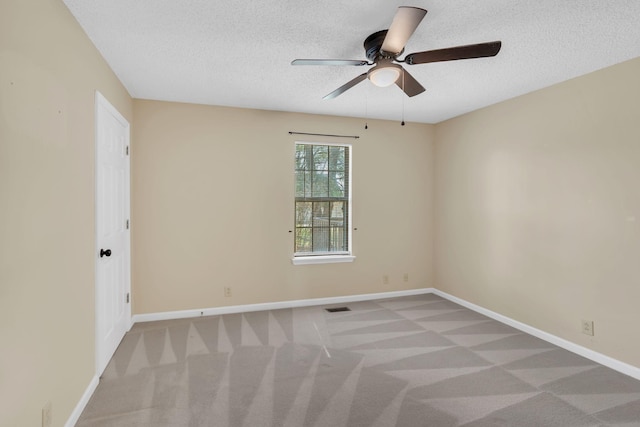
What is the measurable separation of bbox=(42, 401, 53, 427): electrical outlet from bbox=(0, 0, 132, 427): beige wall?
36 mm

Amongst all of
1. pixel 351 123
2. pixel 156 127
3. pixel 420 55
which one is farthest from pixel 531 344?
pixel 156 127

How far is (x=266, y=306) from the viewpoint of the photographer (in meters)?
4.09

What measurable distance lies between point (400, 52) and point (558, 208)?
2.31m

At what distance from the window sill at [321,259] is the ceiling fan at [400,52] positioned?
2473 mm

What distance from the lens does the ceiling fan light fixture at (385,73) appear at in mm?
2033

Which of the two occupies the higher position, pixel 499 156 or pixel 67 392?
pixel 499 156

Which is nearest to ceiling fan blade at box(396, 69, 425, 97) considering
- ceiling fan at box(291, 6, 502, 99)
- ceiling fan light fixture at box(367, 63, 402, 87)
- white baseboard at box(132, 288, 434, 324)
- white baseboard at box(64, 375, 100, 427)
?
ceiling fan at box(291, 6, 502, 99)

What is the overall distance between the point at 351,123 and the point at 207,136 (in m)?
1.86

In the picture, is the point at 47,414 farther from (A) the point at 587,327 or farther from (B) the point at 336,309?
(A) the point at 587,327

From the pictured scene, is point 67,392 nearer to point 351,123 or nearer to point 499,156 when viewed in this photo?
point 351,123

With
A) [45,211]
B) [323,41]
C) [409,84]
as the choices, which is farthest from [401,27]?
[45,211]

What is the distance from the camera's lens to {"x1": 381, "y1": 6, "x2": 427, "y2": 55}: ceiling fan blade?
5.19 ft

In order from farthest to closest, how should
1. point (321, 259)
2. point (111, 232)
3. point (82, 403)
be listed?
point (321, 259)
point (111, 232)
point (82, 403)

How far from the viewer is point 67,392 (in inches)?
75.8
